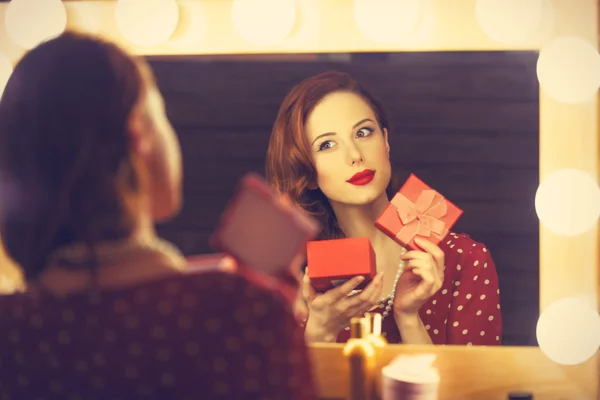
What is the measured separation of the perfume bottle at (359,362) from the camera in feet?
3.31

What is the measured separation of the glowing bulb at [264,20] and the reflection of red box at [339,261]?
1.26ft

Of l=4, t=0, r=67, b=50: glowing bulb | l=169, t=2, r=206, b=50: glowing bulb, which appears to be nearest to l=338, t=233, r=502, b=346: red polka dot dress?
l=169, t=2, r=206, b=50: glowing bulb

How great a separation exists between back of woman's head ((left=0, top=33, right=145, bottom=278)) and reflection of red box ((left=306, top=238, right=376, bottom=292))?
437 millimetres

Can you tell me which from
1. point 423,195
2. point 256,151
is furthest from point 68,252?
point 423,195

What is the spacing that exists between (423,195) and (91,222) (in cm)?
60

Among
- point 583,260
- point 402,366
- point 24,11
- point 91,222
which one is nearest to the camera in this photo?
point 91,222

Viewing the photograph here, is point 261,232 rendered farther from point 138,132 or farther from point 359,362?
point 359,362

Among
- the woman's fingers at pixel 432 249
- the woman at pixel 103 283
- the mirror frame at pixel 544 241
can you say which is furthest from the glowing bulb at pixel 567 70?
the woman at pixel 103 283

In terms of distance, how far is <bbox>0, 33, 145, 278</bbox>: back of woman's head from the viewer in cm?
67

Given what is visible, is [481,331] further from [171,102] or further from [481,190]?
[171,102]

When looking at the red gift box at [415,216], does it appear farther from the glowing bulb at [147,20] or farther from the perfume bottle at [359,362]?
the glowing bulb at [147,20]

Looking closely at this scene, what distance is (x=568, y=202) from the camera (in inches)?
43.6

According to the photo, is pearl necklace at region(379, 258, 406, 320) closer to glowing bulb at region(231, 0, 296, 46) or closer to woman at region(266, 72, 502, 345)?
woman at region(266, 72, 502, 345)

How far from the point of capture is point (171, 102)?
1.16 metres
